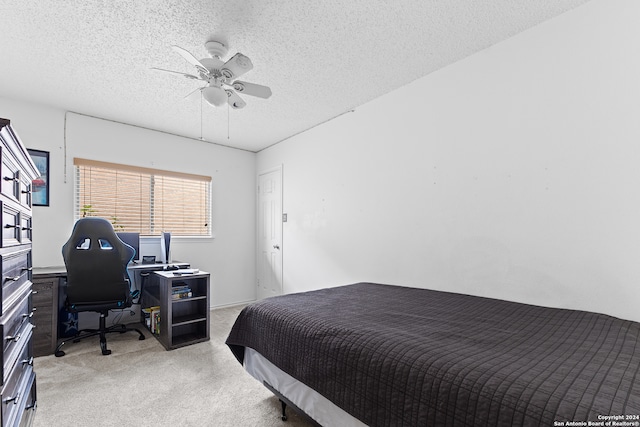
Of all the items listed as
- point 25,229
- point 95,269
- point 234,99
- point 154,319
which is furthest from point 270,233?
point 25,229

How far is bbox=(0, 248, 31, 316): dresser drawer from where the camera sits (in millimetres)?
1141

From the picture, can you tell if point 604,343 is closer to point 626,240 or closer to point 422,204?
point 626,240

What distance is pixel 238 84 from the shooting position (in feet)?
7.31

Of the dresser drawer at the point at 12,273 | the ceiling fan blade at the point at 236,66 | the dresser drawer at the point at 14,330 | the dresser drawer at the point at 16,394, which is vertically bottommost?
the dresser drawer at the point at 16,394

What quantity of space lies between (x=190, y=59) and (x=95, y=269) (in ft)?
7.25

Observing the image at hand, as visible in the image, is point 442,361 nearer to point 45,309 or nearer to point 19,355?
point 19,355

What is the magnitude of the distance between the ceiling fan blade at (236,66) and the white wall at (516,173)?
157 cm

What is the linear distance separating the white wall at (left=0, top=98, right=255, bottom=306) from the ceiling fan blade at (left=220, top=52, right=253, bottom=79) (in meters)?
2.48

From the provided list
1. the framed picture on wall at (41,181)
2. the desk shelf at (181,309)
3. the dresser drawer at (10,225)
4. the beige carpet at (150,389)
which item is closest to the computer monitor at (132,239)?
the desk shelf at (181,309)

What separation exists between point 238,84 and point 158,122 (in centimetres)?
212

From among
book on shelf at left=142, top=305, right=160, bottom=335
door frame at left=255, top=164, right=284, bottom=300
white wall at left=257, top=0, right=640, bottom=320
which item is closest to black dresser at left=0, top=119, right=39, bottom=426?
book on shelf at left=142, top=305, right=160, bottom=335

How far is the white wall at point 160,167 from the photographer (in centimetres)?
327

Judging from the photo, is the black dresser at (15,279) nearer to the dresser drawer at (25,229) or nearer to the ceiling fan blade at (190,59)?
the dresser drawer at (25,229)

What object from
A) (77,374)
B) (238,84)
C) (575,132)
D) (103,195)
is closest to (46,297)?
(77,374)
